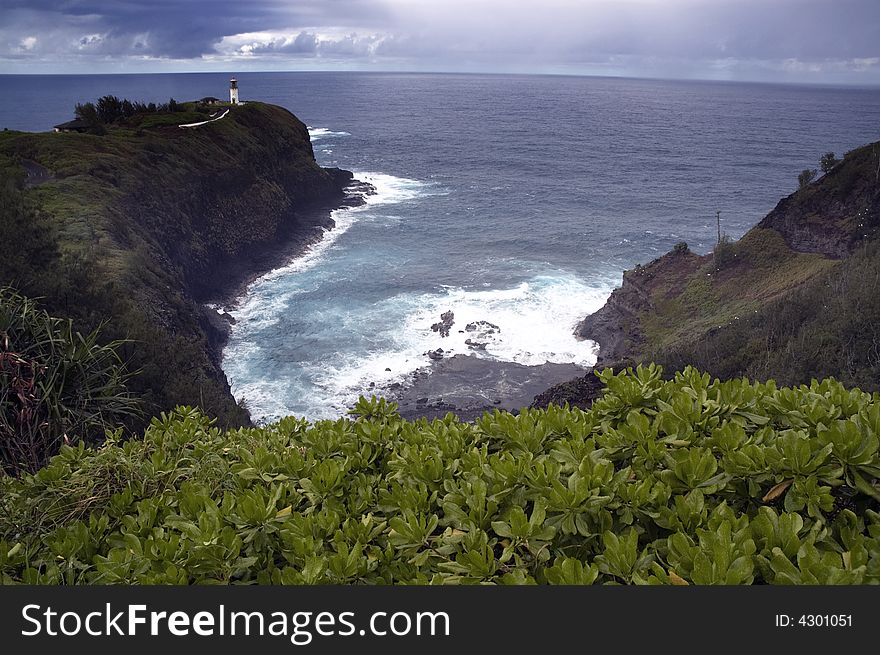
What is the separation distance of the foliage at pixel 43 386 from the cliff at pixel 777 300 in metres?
20.7

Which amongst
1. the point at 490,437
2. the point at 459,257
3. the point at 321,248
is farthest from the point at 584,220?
the point at 490,437

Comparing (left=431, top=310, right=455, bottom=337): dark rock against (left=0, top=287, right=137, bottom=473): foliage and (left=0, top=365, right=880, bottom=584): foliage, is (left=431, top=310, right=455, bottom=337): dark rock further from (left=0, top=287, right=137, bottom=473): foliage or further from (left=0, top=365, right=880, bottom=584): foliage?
(left=0, top=365, right=880, bottom=584): foliage

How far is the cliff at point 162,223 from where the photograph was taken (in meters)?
20.3

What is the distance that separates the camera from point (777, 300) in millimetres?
33125

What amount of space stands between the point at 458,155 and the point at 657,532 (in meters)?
109

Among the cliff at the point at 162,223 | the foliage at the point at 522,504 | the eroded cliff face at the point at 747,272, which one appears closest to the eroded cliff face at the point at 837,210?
the eroded cliff face at the point at 747,272

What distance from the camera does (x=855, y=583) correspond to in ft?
8.64

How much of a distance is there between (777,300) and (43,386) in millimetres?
34077

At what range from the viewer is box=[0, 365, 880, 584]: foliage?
311 centimetres

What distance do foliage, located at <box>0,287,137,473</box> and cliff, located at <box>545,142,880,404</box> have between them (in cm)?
2067

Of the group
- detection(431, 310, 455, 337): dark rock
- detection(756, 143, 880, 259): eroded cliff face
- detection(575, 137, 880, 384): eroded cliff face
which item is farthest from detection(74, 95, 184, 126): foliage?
detection(756, 143, 880, 259): eroded cliff face

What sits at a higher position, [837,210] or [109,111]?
[109,111]

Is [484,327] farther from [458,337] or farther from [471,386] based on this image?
[471,386]

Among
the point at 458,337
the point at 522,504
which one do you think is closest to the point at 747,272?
the point at 458,337
